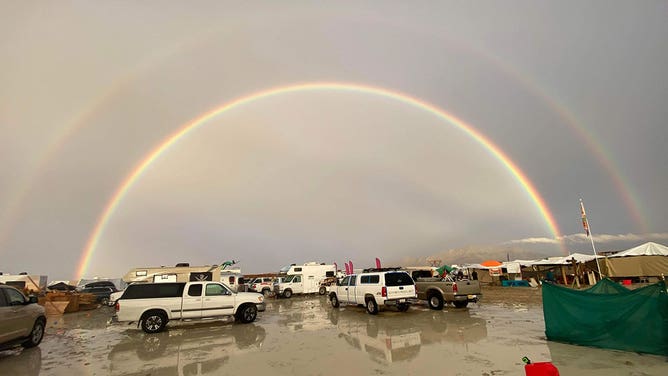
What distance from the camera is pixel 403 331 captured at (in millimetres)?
12656

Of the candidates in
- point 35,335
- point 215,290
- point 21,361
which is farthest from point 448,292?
point 35,335

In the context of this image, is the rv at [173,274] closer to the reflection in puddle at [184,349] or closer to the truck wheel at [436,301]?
the reflection in puddle at [184,349]

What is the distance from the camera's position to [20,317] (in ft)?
36.2

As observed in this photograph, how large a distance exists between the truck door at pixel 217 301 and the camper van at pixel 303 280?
18013mm

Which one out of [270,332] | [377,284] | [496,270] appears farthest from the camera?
[496,270]

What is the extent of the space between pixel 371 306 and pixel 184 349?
9.70 meters

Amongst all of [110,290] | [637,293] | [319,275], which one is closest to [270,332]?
[637,293]

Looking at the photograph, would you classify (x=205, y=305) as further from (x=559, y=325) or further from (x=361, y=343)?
(x=559, y=325)

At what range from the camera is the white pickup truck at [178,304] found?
14.2m

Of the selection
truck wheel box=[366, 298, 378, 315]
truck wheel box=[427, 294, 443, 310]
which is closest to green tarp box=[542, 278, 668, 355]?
truck wheel box=[427, 294, 443, 310]

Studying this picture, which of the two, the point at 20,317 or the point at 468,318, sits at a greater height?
the point at 20,317

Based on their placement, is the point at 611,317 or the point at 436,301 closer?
the point at 611,317

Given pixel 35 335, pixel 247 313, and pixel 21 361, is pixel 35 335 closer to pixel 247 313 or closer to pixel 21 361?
pixel 21 361

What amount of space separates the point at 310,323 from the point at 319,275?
19.6 meters
